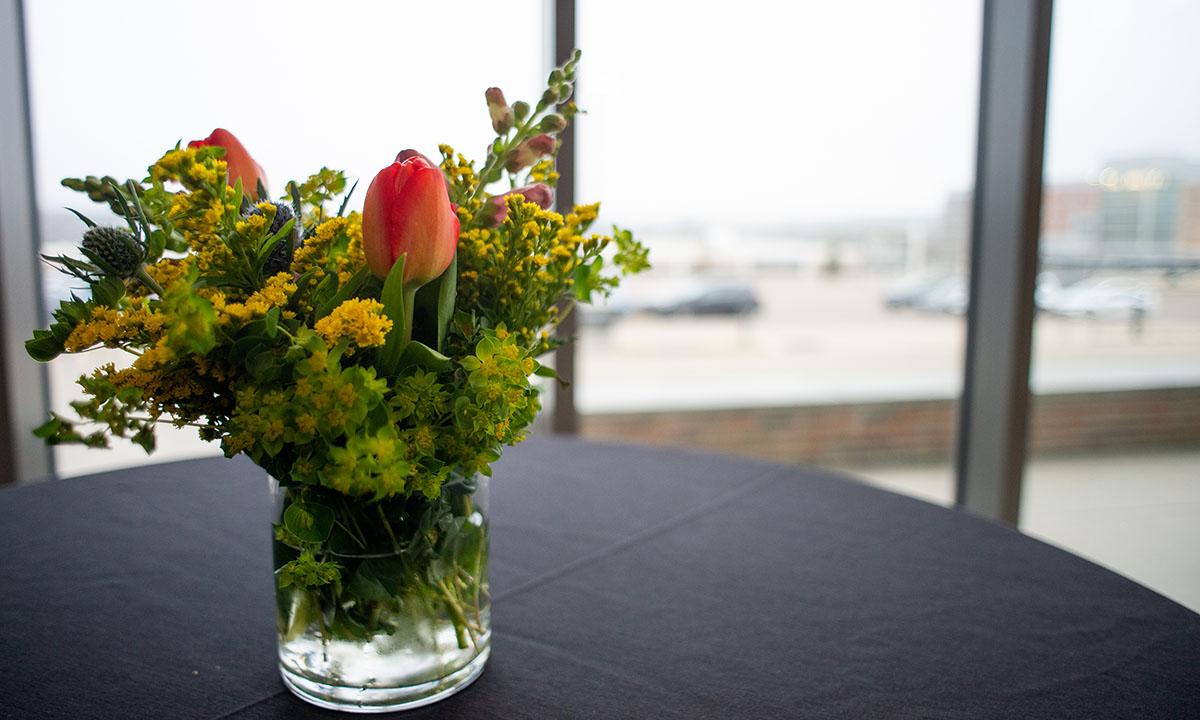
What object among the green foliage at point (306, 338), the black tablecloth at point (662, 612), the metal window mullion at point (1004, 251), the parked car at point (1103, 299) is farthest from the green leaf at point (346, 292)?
Result: the parked car at point (1103, 299)

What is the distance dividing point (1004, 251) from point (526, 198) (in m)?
2.01

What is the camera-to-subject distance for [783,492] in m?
1.30

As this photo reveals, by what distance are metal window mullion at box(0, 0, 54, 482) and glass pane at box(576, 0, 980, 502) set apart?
4.92 ft

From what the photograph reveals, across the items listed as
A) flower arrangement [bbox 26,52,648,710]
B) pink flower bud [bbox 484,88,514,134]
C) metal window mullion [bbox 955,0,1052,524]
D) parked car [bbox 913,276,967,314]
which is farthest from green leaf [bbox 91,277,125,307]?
parked car [bbox 913,276,967,314]

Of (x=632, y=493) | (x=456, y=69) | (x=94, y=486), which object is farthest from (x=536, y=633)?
(x=456, y=69)

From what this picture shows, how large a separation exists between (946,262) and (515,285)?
2.69 meters

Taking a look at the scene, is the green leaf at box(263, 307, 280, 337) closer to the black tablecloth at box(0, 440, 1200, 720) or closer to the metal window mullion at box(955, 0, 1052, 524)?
the black tablecloth at box(0, 440, 1200, 720)

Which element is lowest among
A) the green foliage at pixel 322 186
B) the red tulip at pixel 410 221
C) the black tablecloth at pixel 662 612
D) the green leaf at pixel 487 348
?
the black tablecloth at pixel 662 612

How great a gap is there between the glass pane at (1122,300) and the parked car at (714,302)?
1.07 meters

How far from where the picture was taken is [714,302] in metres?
3.30

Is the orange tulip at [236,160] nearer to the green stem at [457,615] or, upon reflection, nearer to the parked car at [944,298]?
the green stem at [457,615]

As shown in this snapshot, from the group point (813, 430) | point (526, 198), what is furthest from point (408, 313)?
point (813, 430)

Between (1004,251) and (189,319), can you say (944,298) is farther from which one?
(189,319)

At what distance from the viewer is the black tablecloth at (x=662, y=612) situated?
2.46 feet
